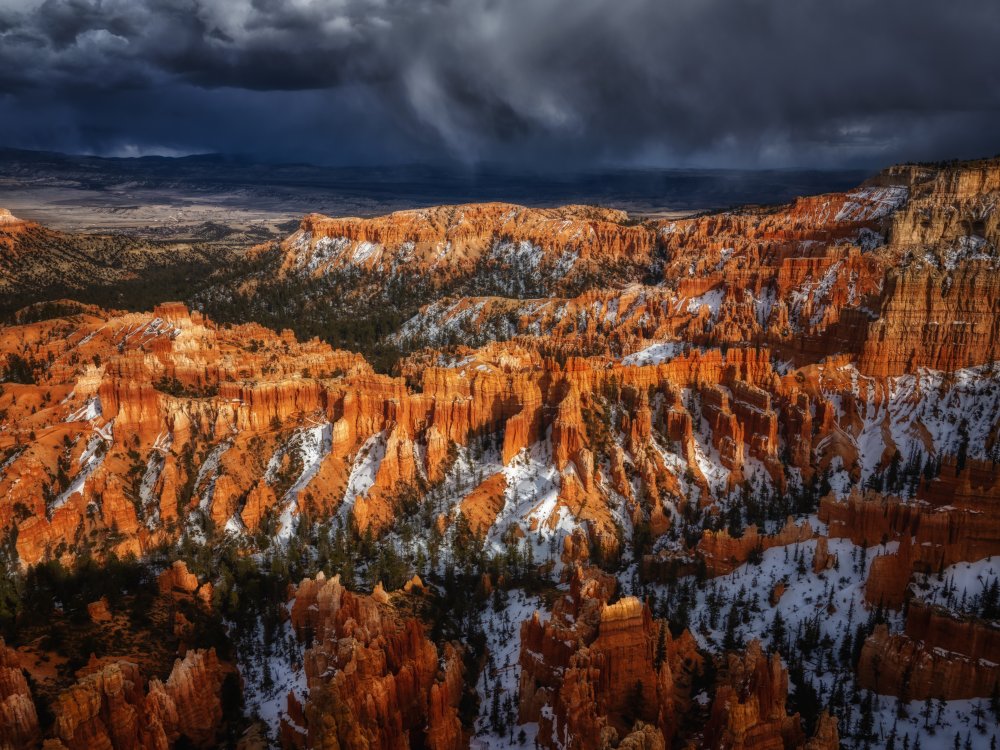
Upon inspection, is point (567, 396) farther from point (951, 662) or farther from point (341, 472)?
point (951, 662)

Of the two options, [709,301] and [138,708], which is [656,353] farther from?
[138,708]

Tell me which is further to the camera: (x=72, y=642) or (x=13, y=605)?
(x=13, y=605)

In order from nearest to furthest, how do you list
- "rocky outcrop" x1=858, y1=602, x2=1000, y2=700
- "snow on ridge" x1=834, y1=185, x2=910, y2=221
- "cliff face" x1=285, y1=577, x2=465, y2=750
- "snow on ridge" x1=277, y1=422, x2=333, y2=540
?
"cliff face" x1=285, y1=577, x2=465, y2=750
"rocky outcrop" x1=858, y1=602, x2=1000, y2=700
"snow on ridge" x1=277, y1=422, x2=333, y2=540
"snow on ridge" x1=834, y1=185, x2=910, y2=221

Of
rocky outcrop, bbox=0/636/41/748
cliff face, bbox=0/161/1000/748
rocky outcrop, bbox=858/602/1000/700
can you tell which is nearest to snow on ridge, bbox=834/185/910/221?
cliff face, bbox=0/161/1000/748

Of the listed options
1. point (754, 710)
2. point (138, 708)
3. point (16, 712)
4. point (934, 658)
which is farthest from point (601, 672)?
point (16, 712)

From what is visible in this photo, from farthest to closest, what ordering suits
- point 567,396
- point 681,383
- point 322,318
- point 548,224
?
point 548,224 < point 322,318 < point 681,383 < point 567,396

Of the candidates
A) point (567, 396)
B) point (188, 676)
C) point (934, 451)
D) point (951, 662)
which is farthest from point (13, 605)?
point (934, 451)

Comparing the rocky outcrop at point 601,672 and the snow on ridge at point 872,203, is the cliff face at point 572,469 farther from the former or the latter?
the snow on ridge at point 872,203

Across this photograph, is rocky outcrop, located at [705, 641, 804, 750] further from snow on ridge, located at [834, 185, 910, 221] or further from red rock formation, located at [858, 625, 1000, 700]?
snow on ridge, located at [834, 185, 910, 221]
